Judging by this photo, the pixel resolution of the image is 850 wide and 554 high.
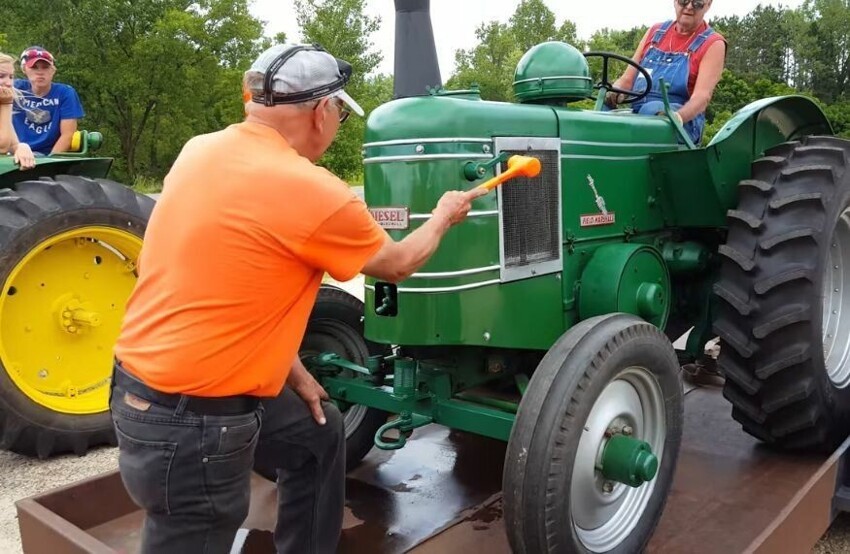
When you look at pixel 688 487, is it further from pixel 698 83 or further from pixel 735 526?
pixel 698 83

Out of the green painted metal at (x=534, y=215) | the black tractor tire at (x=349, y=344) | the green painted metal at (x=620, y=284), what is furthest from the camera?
the black tractor tire at (x=349, y=344)

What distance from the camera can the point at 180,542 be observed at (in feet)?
6.34

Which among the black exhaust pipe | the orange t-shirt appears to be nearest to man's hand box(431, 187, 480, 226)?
the orange t-shirt

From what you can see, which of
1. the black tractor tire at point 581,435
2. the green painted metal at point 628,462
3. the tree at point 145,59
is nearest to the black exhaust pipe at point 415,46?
the black tractor tire at point 581,435

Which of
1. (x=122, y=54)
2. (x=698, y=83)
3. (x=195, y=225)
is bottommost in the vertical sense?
(x=195, y=225)

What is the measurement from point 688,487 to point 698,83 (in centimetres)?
208

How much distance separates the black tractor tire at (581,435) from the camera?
227 centimetres

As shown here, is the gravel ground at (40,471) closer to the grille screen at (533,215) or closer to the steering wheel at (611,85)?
the grille screen at (533,215)

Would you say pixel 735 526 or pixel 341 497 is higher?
pixel 341 497

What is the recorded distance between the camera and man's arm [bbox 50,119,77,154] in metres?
5.34

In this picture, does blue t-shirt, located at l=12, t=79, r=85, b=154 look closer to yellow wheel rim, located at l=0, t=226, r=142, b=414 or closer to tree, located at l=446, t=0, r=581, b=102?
yellow wheel rim, located at l=0, t=226, r=142, b=414

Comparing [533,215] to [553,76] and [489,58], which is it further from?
[489,58]

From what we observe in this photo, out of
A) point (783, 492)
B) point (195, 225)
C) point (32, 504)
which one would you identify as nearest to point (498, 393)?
point (783, 492)

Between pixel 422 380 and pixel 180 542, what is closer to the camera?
pixel 180 542
